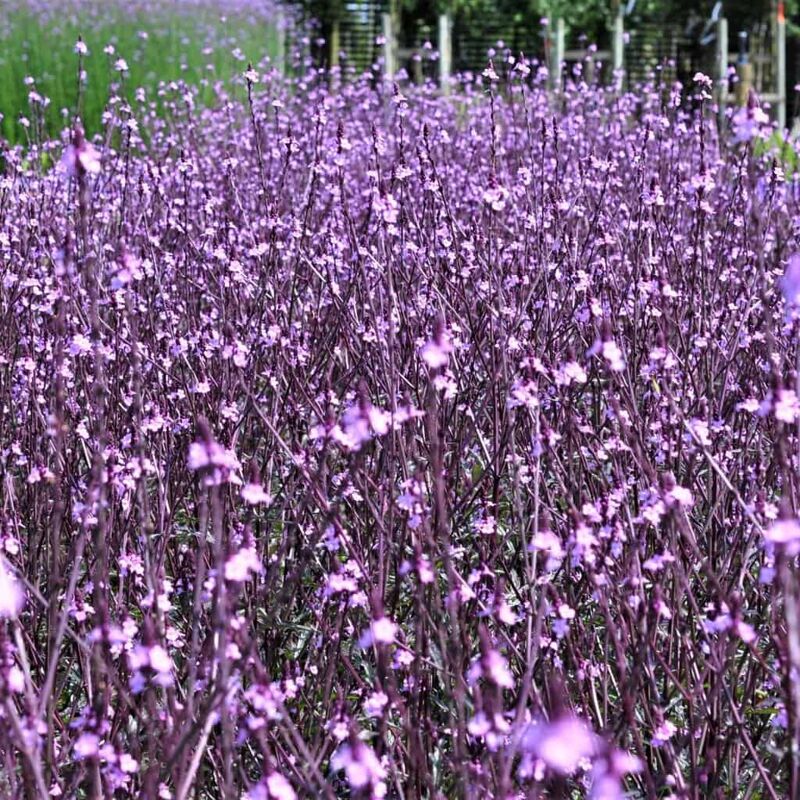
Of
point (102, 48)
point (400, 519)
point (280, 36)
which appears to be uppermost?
point (280, 36)

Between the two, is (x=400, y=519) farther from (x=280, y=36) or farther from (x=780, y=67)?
(x=280, y=36)

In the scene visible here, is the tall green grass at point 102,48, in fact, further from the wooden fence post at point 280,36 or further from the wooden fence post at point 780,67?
the wooden fence post at point 780,67

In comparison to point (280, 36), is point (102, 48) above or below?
below

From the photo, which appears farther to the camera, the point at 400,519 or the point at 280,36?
the point at 280,36

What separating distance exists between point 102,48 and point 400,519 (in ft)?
A: 29.4

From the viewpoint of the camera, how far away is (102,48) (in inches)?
406

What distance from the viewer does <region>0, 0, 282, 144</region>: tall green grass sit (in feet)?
32.0

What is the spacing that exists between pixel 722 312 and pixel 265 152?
10.4 feet

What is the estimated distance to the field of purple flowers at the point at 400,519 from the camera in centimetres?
164

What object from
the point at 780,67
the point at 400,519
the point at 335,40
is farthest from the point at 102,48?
the point at 400,519

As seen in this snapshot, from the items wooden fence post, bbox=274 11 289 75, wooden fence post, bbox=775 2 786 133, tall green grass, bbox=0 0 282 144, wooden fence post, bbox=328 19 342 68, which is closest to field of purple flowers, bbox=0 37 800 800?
tall green grass, bbox=0 0 282 144

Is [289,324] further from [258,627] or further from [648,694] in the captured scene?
[648,694]

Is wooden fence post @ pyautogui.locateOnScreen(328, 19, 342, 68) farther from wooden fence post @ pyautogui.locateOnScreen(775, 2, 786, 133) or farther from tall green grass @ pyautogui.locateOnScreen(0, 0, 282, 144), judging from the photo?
wooden fence post @ pyautogui.locateOnScreen(775, 2, 786, 133)

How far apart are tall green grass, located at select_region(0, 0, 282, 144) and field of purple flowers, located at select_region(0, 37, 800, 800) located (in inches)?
199
